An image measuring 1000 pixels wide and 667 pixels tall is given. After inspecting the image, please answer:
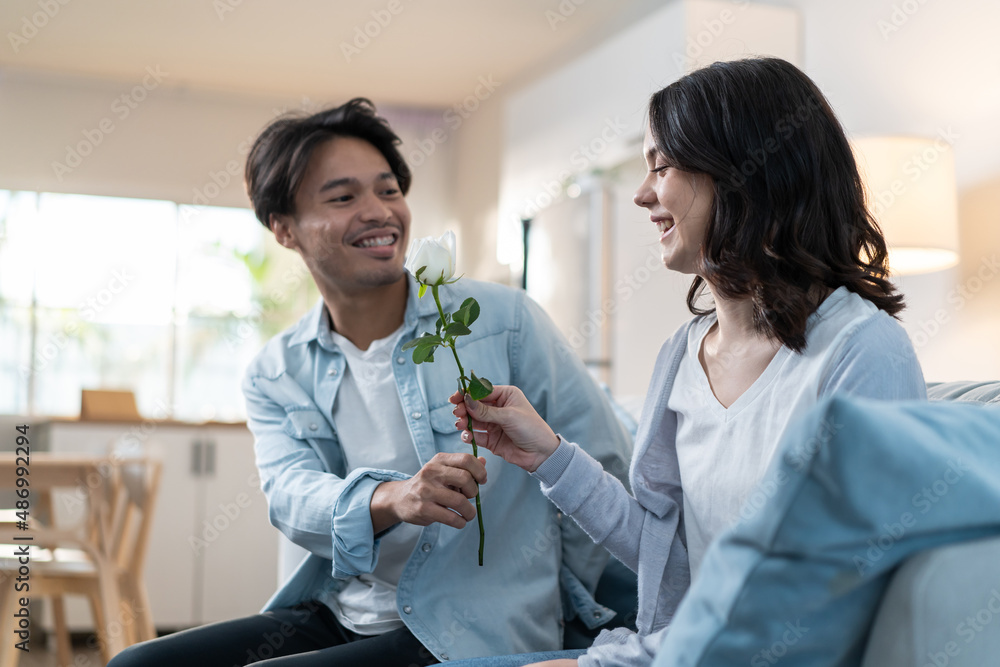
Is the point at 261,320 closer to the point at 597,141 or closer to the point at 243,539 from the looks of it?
the point at 243,539

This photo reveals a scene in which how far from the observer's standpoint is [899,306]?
97 centimetres

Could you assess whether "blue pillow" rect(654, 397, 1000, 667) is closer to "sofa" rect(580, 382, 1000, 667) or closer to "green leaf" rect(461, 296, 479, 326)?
"sofa" rect(580, 382, 1000, 667)

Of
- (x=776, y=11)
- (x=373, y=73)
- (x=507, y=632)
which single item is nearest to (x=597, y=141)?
(x=776, y=11)

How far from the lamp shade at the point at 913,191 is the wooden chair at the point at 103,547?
7.61 feet

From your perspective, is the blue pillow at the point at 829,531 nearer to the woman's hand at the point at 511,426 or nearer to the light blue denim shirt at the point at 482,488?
the woman's hand at the point at 511,426

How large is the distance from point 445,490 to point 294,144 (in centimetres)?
86

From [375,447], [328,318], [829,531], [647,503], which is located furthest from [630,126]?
[829,531]

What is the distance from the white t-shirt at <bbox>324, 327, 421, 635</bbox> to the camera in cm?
142

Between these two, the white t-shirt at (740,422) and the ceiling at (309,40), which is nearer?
the white t-shirt at (740,422)

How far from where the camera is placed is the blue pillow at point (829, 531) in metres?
0.53

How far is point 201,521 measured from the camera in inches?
157

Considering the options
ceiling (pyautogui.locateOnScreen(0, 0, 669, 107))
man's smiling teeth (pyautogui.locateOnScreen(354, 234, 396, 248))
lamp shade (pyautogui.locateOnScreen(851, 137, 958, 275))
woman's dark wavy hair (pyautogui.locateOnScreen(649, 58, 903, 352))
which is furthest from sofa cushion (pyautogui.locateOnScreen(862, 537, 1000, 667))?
ceiling (pyautogui.locateOnScreen(0, 0, 669, 107))

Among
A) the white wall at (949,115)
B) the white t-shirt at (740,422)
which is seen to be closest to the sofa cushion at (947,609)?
the white t-shirt at (740,422)

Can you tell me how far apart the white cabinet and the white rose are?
326 cm
